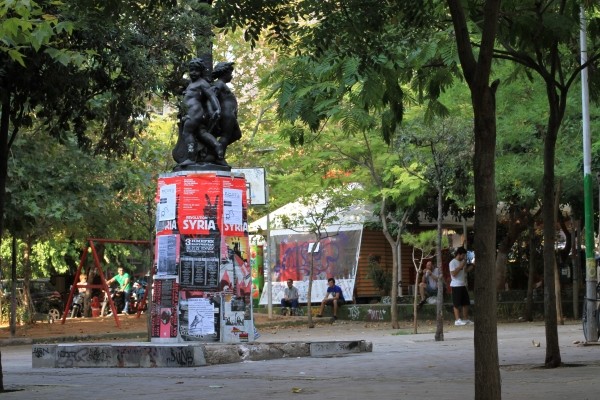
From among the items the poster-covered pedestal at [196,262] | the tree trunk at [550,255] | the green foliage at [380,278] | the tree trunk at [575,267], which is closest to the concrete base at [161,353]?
the poster-covered pedestal at [196,262]

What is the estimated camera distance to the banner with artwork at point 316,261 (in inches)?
1494

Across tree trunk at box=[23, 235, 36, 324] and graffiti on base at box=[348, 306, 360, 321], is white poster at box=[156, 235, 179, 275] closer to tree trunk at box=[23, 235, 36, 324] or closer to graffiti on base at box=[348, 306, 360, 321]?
tree trunk at box=[23, 235, 36, 324]

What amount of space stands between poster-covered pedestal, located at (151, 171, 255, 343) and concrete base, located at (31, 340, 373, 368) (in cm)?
82

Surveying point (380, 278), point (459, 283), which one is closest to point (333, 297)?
point (380, 278)

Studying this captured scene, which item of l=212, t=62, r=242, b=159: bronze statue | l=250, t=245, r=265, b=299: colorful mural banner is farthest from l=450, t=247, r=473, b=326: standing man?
l=250, t=245, r=265, b=299: colorful mural banner

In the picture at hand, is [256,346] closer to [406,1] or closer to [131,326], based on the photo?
[406,1]

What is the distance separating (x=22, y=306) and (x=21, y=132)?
10637 mm

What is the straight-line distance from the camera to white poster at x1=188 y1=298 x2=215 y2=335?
57.0 feet

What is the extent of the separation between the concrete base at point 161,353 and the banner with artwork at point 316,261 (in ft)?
63.2

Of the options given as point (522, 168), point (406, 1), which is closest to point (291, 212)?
point (522, 168)

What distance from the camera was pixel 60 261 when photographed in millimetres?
46125

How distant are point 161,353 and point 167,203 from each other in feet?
9.39

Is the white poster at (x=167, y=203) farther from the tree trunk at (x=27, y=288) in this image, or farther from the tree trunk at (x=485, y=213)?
the tree trunk at (x=27, y=288)

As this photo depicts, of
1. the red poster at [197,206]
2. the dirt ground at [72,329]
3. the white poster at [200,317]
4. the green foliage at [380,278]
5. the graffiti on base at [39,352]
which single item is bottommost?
the graffiti on base at [39,352]
